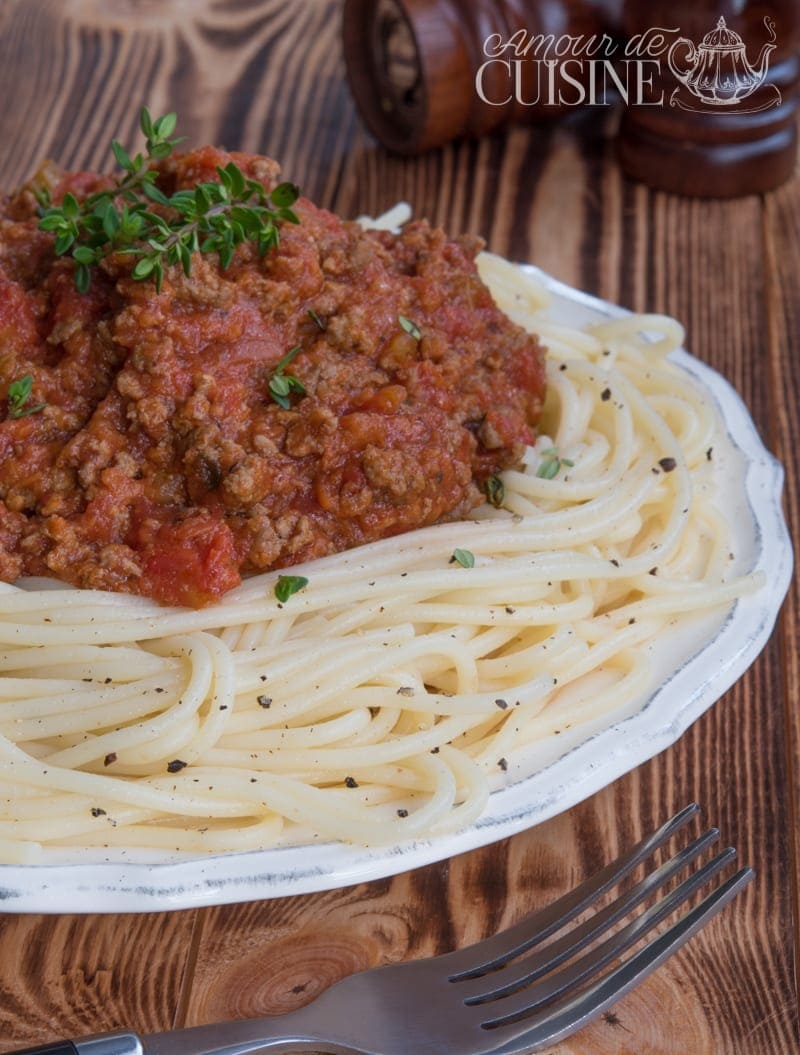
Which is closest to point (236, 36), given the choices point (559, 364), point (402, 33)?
point (402, 33)

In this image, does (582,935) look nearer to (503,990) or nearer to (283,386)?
(503,990)

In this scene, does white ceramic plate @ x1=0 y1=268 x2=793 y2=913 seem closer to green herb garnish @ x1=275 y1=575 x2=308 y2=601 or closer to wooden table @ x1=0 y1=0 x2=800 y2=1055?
wooden table @ x1=0 y1=0 x2=800 y2=1055

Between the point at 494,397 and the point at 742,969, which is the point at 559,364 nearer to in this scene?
the point at 494,397

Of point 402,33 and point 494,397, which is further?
point 402,33

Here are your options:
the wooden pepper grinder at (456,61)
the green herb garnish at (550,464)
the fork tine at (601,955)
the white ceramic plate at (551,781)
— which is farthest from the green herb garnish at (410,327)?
the wooden pepper grinder at (456,61)

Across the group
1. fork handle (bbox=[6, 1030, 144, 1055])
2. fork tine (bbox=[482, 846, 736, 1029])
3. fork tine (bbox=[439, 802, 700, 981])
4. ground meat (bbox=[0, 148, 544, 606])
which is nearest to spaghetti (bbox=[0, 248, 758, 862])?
ground meat (bbox=[0, 148, 544, 606])

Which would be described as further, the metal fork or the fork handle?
the metal fork
